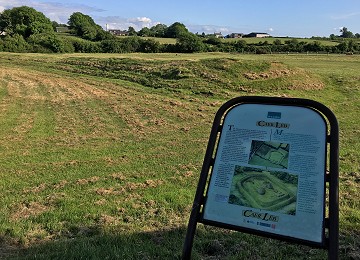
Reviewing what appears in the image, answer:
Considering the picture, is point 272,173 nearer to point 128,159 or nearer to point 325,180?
point 325,180

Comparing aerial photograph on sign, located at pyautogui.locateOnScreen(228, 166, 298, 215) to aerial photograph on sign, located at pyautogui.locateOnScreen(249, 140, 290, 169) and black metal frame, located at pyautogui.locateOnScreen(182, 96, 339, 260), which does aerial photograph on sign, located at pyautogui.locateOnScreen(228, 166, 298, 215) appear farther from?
black metal frame, located at pyautogui.locateOnScreen(182, 96, 339, 260)

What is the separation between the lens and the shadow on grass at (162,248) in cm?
415

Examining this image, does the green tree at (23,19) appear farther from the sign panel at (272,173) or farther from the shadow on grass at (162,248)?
the sign panel at (272,173)

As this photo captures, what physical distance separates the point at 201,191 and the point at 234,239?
156cm

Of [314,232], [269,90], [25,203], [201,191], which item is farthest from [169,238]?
[269,90]

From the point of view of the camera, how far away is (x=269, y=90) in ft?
69.1

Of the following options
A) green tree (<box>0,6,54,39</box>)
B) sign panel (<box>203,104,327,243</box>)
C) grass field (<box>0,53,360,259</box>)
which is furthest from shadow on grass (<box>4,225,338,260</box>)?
green tree (<box>0,6,54,39</box>)

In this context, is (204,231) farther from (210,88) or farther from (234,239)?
(210,88)

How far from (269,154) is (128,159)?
22.0 ft

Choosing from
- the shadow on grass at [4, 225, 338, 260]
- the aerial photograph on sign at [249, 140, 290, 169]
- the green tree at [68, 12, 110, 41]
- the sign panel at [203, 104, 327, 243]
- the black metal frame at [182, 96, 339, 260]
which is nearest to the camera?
the black metal frame at [182, 96, 339, 260]

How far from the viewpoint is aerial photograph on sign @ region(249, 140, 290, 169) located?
329 centimetres

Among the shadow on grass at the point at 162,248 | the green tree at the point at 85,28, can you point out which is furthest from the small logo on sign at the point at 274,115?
the green tree at the point at 85,28

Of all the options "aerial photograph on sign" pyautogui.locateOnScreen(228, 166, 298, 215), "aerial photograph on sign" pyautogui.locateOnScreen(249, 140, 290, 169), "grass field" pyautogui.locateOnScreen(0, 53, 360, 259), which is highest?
"aerial photograph on sign" pyautogui.locateOnScreen(249, 140, 290, 169)

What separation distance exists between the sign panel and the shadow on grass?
1.15 meters
